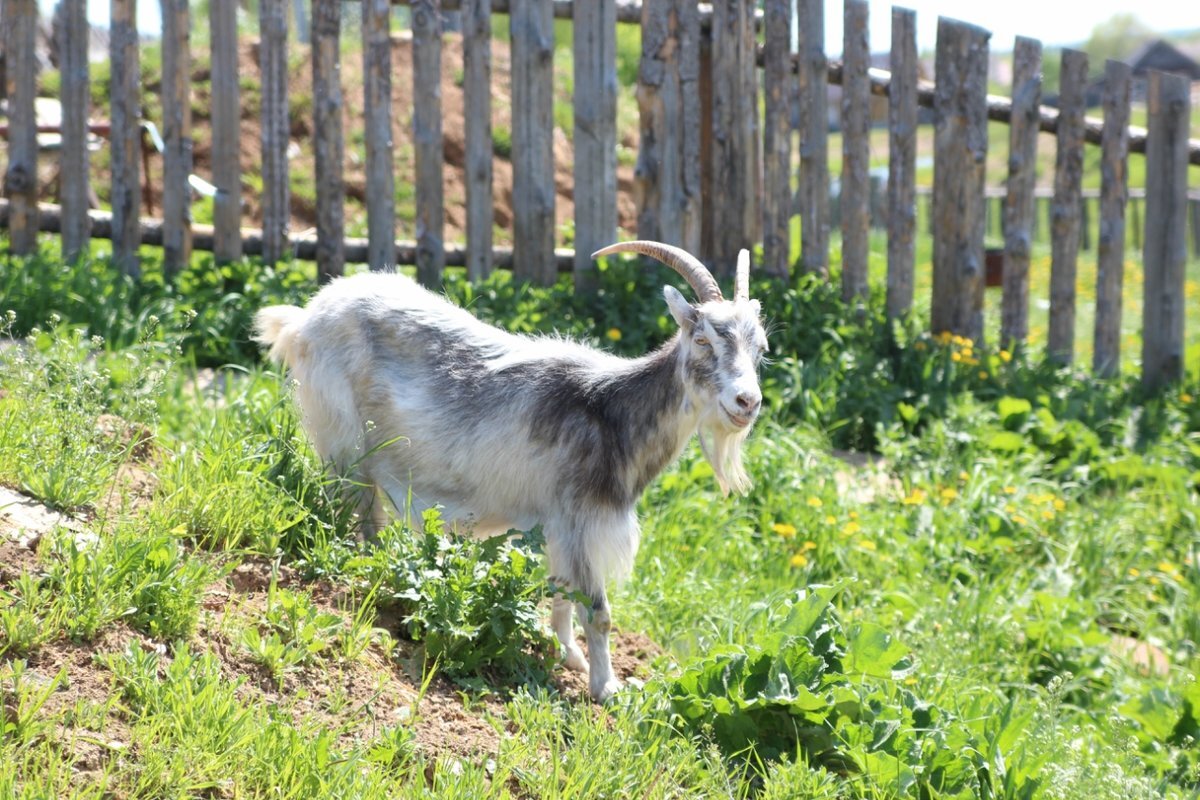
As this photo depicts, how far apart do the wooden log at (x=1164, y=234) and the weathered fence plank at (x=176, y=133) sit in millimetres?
5896

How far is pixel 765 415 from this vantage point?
7.29 meters

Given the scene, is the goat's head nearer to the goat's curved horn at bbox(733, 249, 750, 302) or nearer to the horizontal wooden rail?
the goat's curved horn at bbox(733, 249, 750, 302)

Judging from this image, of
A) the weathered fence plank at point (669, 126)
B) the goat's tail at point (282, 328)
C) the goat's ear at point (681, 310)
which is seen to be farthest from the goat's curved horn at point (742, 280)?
the weathered fence plank at point (669, 126)

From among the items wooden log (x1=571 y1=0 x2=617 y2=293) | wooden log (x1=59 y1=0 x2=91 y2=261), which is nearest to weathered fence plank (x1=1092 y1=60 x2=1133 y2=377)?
wooden log (x1=571 y1=0 x2=617 y2=293)

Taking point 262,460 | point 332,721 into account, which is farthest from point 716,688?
point 262,460

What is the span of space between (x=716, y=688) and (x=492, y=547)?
838mm

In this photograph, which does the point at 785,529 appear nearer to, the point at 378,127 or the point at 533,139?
the point at 533,139

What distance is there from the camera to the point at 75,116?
787 centimetres

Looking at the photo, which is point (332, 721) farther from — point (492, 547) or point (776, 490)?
point (776, 490)

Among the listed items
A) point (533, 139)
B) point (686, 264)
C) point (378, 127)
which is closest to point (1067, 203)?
point (533, 139)

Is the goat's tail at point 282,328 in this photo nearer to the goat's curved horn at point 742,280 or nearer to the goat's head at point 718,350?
the goat's head at point 718,350

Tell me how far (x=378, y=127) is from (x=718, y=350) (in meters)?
4.13

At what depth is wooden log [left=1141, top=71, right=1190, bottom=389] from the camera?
28.9 ft

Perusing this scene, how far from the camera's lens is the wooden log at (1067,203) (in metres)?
8.61
